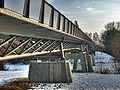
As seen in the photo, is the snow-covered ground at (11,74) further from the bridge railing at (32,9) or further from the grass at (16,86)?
the bridge railing at (32,9)

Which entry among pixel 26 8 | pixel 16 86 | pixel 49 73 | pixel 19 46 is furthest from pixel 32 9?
pixel 49 73

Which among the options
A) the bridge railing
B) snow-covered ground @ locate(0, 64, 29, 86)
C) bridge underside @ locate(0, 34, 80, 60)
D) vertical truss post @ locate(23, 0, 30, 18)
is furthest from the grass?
vertical truss post @ locate(23, 0, 30, 18)

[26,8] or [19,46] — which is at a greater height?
[26,8]

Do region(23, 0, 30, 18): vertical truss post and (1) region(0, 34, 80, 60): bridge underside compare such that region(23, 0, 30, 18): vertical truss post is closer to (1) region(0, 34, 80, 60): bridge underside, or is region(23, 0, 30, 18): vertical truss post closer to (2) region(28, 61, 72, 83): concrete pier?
(1) region(0, 34, 80, 60): bridge underside

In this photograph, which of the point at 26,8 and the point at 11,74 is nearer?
the point at 26,8

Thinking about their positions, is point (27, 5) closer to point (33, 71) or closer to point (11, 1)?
point (11, 1)

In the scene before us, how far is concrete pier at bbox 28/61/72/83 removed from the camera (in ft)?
38.6

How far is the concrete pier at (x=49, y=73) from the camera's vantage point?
38.6 ft

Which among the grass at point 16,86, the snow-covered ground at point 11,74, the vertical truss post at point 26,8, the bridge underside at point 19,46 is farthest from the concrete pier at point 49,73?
the vertical truss post at point 26,8

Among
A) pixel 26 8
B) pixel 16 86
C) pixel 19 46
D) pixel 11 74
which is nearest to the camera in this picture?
pixel 26 8

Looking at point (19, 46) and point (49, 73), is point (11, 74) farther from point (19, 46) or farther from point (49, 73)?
point (19, 46)

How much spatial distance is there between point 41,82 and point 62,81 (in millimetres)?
1999

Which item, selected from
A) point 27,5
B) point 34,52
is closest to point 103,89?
point 34,52

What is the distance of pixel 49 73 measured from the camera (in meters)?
11.9
